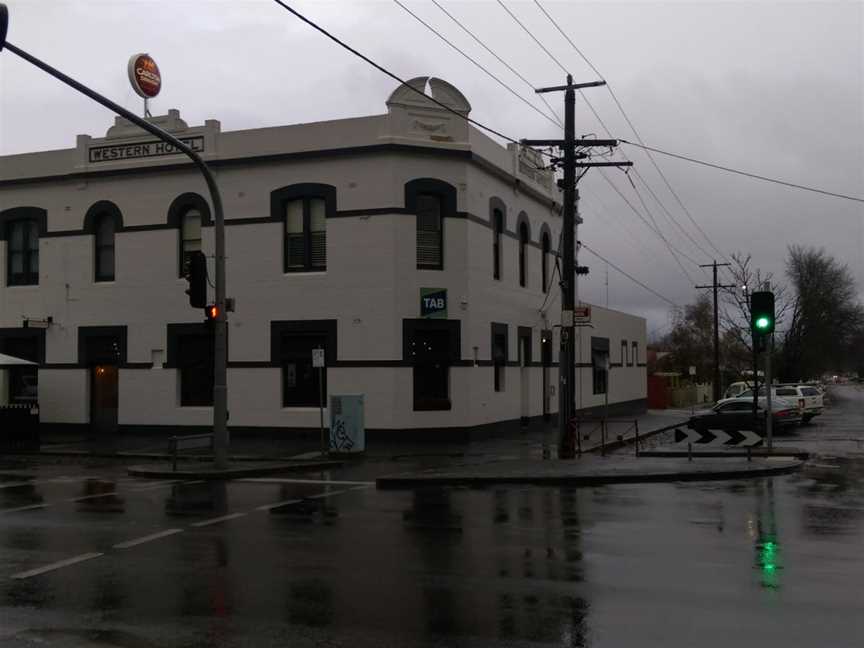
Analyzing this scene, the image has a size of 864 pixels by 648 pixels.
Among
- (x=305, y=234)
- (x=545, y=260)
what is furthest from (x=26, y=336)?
(x=545, y=260)

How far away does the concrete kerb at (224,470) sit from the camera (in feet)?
60.3

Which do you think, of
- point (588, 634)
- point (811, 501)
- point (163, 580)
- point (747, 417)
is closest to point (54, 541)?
point (163, 580)

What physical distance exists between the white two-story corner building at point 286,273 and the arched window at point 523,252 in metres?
0.08

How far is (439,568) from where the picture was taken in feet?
29.8

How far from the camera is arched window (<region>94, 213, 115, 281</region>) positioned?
2875cm

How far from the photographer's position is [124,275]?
28172 millimetres

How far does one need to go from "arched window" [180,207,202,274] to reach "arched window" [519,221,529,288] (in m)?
11.2

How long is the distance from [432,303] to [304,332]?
401 centimetres

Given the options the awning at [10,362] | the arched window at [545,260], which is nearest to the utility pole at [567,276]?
the arched window at [545,260]

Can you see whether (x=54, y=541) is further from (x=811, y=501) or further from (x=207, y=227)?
(x=207, y=227)

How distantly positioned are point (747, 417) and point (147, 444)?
1937cm

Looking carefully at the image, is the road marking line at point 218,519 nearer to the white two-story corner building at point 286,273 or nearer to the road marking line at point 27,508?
the road marking line at point 27,508

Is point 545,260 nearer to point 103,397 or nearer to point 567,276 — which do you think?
→ point 567,276

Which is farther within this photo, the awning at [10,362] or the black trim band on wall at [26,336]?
the black trim band on wall at [26,336]
